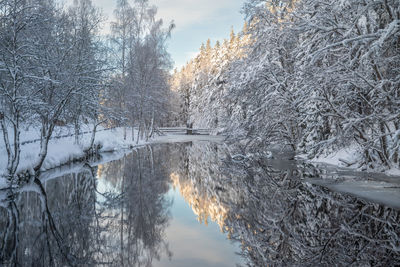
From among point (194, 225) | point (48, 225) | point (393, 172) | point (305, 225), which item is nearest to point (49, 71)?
point (48, 225)

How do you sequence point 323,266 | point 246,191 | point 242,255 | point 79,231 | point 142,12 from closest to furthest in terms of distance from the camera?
point 323,266 → point 242,255 → point 79,231 → point 246,191 → point 142,12

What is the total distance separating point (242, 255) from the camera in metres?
5.60

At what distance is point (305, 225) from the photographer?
23.4 ft

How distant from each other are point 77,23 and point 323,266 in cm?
1912

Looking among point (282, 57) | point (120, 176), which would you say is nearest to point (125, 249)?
point (120, 176)

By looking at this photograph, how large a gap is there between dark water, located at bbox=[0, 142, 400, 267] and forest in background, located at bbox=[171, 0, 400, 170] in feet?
8.73

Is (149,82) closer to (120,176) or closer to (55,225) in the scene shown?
(120,176)

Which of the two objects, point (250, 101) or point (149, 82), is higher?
point (149, 82)

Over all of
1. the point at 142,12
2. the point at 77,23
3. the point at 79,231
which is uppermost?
the point at 142,12

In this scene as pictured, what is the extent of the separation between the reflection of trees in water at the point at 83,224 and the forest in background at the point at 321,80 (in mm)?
6413

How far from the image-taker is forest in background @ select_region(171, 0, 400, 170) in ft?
36.5

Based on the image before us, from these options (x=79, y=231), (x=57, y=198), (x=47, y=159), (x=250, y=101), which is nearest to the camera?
(x=79, y=231)

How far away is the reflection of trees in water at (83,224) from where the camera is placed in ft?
18.1

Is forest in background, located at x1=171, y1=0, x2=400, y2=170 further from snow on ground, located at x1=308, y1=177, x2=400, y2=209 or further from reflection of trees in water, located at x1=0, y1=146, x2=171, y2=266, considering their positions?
reflection of trees in water, located at x1=0, y1=146, x2=171, y2=266
